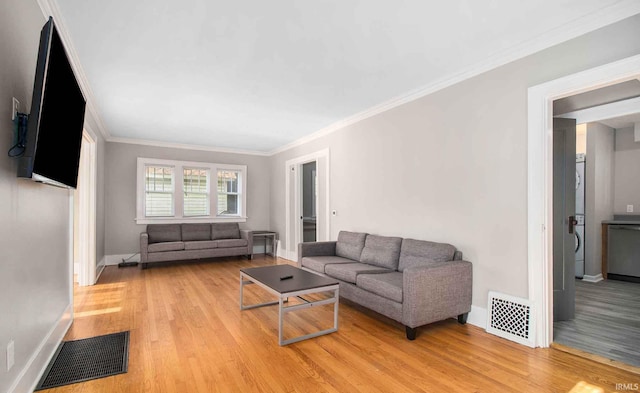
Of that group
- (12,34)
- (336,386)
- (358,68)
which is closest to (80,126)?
(12,34)

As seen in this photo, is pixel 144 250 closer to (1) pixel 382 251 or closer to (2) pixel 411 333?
(1) pixel 382 251

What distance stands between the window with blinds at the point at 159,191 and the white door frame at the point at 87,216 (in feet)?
6.19

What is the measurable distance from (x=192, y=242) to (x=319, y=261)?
3242 mm

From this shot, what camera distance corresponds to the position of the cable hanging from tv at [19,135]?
5.62ft

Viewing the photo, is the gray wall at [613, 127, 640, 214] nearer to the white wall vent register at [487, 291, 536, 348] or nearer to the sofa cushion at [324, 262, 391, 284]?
the white wall vent register at [487, 291, 536, 348]

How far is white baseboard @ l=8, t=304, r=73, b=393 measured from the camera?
71.4 inches

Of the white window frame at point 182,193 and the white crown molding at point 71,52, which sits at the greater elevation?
the white crown molding at point 71,52

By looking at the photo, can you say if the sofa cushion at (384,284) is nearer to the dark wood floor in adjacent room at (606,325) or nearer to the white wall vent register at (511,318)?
the white wall vent register at (511,318)

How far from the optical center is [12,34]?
172 centimetres

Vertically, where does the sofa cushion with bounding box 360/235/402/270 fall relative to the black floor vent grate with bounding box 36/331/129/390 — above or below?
above

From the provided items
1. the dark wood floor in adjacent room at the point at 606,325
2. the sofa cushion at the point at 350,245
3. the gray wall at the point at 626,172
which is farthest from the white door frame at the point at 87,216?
the gray wall at the point at 626,172

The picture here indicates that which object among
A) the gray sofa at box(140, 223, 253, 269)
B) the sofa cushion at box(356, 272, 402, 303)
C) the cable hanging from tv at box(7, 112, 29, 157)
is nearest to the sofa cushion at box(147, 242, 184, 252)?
the gray sofa at box(140, 223, 253, 269)

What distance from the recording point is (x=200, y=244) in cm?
632

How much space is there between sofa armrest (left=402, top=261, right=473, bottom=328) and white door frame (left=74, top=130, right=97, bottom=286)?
176 inches
